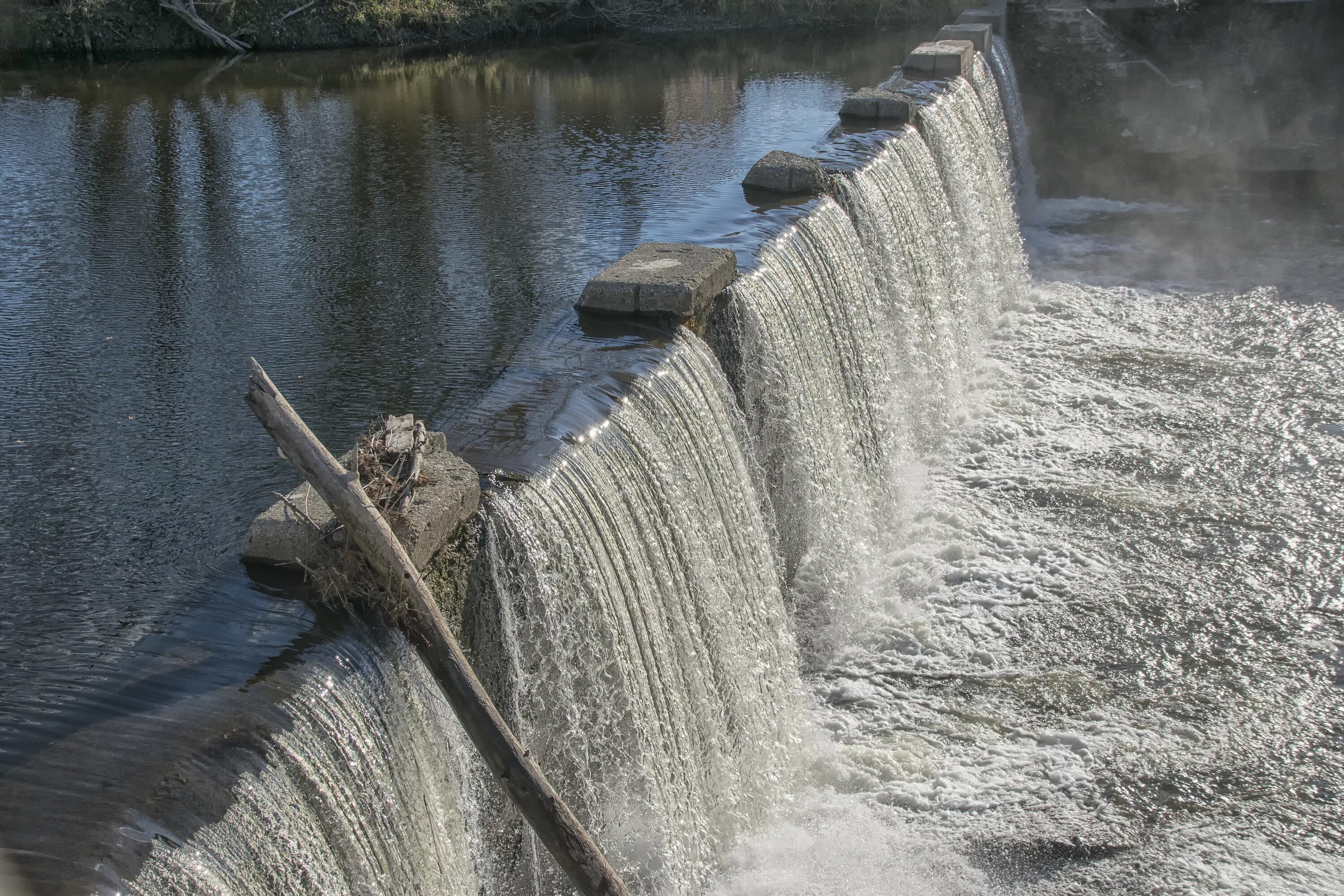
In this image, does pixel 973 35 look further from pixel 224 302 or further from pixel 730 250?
pixel 224 302

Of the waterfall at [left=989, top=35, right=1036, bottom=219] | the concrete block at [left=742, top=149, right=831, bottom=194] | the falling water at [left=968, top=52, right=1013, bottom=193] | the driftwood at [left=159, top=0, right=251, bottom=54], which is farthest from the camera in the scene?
the driftwood at [left=159, top=0, right=251, bottom=54]

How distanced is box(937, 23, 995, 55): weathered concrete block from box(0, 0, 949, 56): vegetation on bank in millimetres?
8841

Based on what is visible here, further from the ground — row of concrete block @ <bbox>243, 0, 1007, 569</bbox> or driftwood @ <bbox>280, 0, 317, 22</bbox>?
driftwood @ <bbox>280, 0, 317, 22</bbox>

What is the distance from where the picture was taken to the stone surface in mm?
3510

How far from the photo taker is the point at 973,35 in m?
12.7

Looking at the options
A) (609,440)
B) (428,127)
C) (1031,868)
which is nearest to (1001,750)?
(1031,868)

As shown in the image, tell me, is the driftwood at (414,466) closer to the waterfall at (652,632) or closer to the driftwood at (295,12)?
the waterfall at (652,632)

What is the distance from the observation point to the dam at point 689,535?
330cm

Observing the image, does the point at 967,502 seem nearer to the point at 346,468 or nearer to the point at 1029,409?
the point at 1029,409

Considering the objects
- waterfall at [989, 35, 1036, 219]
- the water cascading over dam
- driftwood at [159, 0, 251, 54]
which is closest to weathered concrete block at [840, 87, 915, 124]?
the water cascading over dam

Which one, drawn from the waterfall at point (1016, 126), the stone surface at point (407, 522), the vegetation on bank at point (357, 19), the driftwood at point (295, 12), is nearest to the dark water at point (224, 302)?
the stone surface at point (407, 522)

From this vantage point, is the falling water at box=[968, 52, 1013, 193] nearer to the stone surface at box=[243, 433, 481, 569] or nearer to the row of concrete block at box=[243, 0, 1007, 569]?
the row of concrete block at box=[243, 0, 1007, 569]

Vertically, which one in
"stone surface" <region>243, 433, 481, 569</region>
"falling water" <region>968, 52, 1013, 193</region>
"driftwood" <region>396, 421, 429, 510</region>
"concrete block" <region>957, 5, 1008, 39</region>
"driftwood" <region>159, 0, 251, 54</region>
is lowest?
"stone surface" <region>243, 433, 481, 569</region>

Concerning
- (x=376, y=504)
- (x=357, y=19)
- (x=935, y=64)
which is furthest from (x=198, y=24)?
(x=376, y=504)
